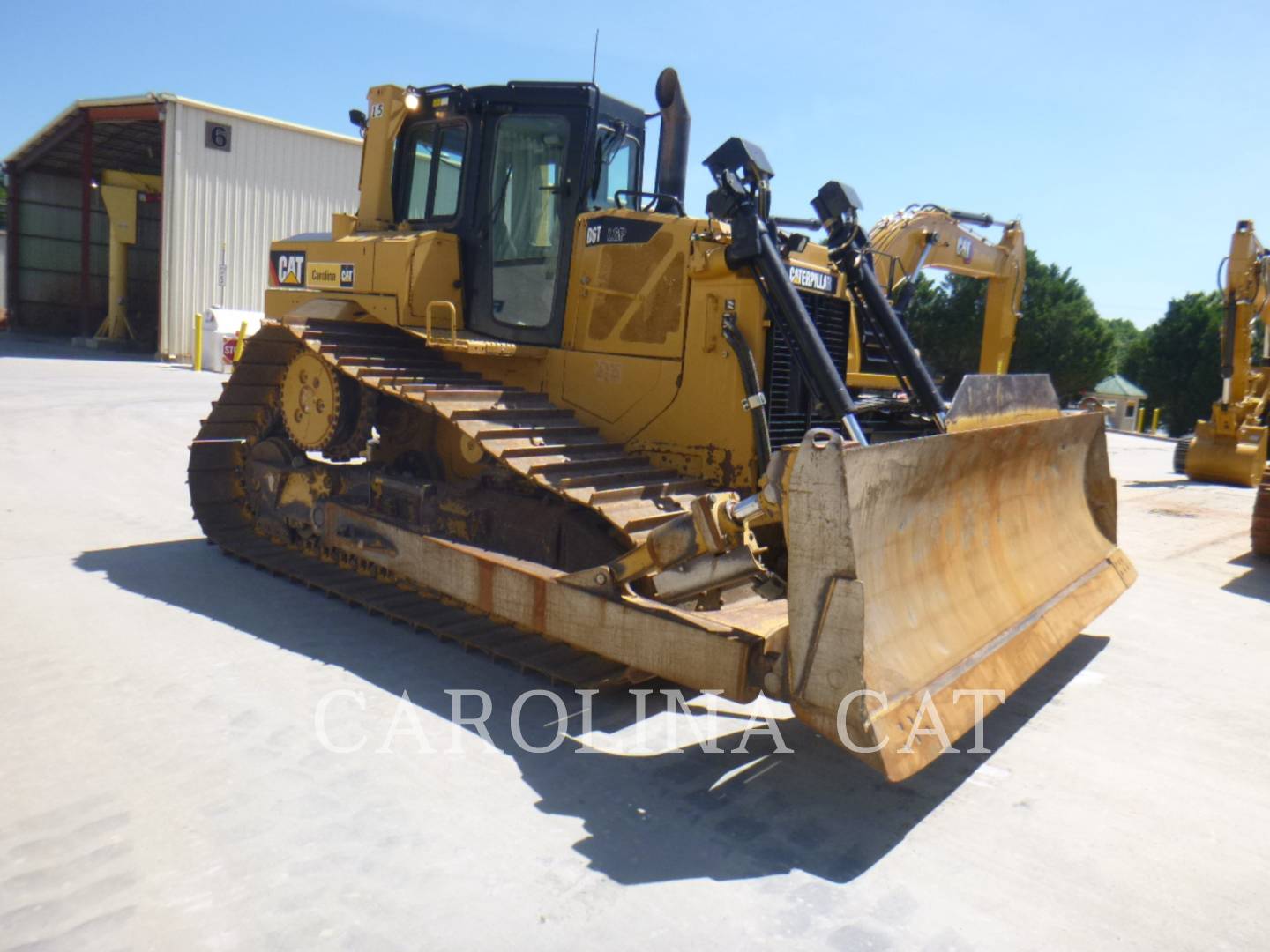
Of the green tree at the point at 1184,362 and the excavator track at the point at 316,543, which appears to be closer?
the excavator track at the point at 316,543

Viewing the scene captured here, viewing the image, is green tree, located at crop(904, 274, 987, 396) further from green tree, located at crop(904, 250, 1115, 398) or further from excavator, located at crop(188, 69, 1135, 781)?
excavator, located at crop(188, 69, 1135, 781)

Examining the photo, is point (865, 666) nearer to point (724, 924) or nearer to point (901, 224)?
point (724, 924)

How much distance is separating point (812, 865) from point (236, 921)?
1746mm

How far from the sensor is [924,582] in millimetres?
4062

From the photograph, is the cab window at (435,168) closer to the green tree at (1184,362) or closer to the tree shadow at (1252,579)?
the tree shadow at (1252,579)

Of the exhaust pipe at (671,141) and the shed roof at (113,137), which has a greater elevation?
the shed roof at (113,137)

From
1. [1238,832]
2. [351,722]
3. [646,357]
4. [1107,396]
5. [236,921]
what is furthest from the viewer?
[1107,396]

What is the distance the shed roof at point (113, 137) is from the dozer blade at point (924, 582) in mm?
20635

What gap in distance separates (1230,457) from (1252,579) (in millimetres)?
8137

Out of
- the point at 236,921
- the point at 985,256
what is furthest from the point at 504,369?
the point at 985,256

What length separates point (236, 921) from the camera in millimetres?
2723

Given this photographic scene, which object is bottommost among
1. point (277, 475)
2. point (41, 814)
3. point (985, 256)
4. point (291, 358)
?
point (41, 814)

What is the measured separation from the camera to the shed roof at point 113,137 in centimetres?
2127

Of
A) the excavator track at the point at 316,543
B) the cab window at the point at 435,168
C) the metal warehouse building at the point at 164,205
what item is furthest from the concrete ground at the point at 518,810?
the metal warehouse building at the point at 164,205
